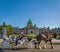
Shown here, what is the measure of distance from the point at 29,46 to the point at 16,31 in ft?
546

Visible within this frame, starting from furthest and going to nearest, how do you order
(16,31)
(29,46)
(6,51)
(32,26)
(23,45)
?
(16,31), (32,26), (23,45), (29,46), (6,51)

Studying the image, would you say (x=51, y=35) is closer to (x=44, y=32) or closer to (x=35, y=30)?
(x=44, y=32)

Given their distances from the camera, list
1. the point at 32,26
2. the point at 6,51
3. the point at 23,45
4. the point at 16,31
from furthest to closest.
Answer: the point at 16,31, the point at 32,26, the point at 23,45, the point at 6,51

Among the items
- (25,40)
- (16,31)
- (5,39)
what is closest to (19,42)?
(25,40)

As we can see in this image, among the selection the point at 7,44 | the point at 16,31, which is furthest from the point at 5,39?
the point at 16,31

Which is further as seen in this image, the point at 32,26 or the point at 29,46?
the point at 32,26

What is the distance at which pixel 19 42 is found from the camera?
1809 cm

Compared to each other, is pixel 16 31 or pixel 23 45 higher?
pixel 16 31

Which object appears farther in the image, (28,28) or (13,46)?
(28,28)

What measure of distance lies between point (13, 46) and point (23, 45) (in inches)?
38.4

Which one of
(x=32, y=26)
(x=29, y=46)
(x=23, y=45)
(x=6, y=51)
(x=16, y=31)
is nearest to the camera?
(x=6, y=51)

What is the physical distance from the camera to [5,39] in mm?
15141

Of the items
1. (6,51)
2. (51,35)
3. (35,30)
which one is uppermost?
(35,30)

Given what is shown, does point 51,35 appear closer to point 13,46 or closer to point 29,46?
point 29,46
